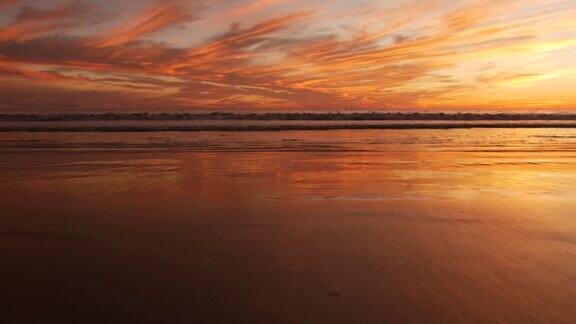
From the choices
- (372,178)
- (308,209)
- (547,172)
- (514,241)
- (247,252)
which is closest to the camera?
(247,252)

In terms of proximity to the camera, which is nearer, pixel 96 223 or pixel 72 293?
pixel 72 293

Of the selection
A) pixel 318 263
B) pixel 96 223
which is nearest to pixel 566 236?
pixel 318 263

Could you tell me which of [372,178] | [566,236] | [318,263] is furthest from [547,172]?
[318,263]

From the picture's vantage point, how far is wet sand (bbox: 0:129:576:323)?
287 centimetres

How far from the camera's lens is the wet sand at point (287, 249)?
2871 mm

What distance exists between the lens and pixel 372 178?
805 centimetres

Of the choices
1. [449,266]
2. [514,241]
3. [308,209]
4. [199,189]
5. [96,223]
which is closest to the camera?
[449,266]

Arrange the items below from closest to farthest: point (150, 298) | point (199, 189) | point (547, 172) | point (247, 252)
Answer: point (150, 298), point (247, 252), point (199, 189), point (547, 172)

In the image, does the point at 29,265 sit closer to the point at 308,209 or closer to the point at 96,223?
the point at 96,223

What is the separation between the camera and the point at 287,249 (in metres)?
4.02

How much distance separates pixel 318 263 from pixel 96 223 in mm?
2549

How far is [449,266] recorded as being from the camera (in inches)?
140

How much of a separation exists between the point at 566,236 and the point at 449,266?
158cm

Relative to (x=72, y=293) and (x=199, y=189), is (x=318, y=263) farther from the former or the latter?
(x=199, y=189)
